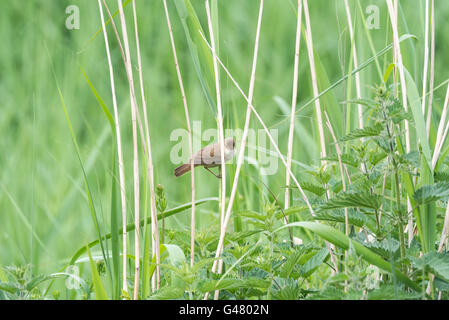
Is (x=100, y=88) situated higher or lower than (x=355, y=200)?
higher

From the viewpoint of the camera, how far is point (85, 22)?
2.47 metres

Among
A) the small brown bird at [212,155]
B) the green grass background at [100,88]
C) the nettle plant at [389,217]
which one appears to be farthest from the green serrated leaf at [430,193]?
the green grass background at [100,88]

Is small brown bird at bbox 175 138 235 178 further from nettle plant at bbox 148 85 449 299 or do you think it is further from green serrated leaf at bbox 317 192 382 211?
green serrated leaf at bbox 317 192 382 211

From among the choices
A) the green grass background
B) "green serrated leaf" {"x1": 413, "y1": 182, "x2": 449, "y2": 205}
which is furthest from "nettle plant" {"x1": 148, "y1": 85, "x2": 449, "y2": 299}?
the green grass background

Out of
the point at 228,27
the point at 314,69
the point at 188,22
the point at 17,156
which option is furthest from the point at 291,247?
the point at 228,27

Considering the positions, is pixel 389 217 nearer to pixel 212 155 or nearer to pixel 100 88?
pixel 212 155

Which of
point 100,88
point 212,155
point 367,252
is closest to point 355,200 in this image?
point 367,252

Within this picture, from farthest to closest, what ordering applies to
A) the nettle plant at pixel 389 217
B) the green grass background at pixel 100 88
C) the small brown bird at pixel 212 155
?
the green grass background at pixel 100 88, the small brown bird at pixel 212 155, the nettle plant at pixel 389 217

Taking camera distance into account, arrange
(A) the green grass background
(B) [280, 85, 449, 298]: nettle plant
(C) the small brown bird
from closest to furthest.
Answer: (B) [280, 85, 449, 298]: nettle plant < (C) the small brown bird < (A) the green grass background

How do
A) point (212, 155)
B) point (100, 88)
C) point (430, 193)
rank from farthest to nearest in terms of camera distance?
point (100, 88), point (212, 155), point (430, 193)

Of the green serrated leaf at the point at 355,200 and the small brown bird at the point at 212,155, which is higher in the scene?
the small brown bird at the point at 212,155

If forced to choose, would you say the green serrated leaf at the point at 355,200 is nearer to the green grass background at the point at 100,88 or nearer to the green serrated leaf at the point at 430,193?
the green serrated leaf at the point at 430,193

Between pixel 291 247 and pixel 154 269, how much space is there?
0.25m
